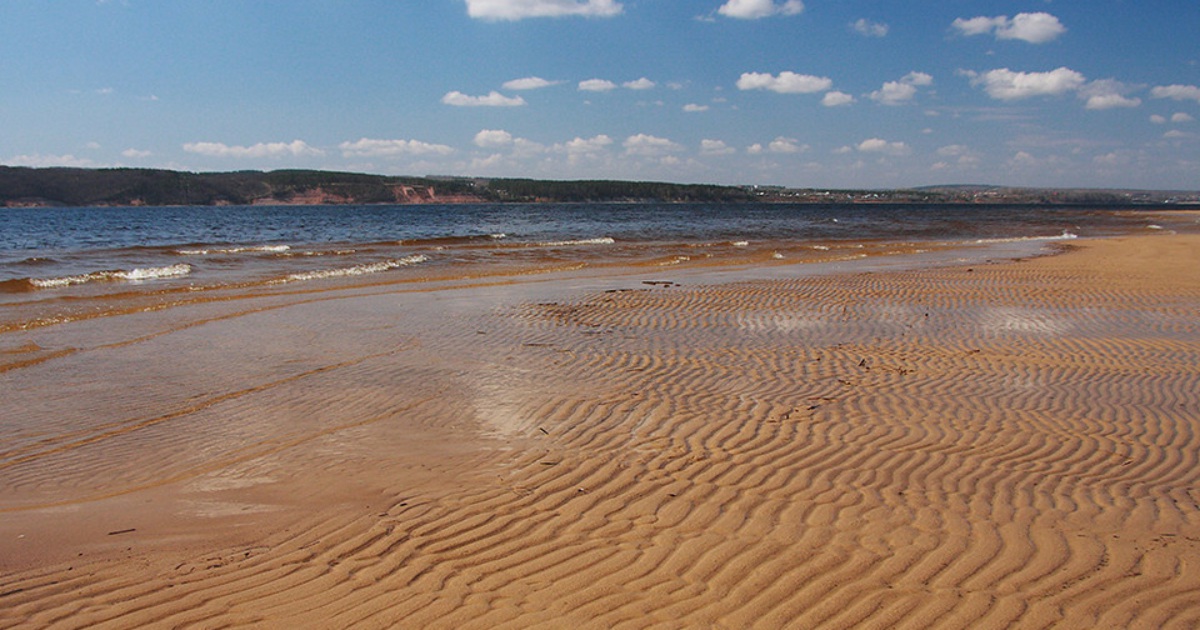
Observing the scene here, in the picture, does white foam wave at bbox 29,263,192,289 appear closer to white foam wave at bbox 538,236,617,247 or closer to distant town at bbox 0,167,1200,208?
white foam wave at bbox 538,236,617,247

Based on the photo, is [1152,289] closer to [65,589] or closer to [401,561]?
[401,561]

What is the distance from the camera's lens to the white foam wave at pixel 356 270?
66.8 ft

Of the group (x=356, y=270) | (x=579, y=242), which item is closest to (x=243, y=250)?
(x=356, y=270)

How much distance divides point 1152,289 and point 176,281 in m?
23.8

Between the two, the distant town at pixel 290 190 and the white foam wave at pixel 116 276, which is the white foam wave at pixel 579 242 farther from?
the distant town at pixel 290 190

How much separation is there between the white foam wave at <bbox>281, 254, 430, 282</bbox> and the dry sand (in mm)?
9506

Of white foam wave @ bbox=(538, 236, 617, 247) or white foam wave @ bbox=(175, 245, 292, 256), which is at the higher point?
white foam wave @ bbox=(538, 236, 617, 247)

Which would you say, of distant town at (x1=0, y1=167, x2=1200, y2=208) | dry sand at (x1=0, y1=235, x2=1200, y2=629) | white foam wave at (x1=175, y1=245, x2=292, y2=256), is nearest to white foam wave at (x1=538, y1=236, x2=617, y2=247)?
white foam wave at (x1=175, y1=245, x2=292, y2=256)

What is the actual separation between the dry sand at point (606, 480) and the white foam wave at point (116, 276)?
916cm

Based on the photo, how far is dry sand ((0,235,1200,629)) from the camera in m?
3.56

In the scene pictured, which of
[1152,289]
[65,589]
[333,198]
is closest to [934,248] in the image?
[1152,289]

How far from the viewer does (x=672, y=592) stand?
3.59m

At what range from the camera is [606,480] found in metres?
5.12

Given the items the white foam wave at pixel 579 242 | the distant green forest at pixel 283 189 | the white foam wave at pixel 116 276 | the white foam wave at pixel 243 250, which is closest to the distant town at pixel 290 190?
the distant green forest at pixel 283 189
